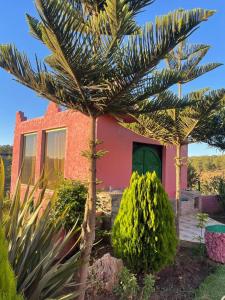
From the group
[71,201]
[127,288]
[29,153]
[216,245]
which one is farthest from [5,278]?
[29,153]

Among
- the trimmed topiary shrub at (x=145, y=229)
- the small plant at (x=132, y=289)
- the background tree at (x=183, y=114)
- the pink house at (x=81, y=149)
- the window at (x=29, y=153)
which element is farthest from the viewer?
the window at (x=29, y=153)

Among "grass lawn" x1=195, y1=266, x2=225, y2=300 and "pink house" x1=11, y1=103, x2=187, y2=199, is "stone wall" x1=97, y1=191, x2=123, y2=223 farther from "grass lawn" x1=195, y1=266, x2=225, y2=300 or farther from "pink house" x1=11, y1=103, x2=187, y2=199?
"grass lawn" x1=195, y1=266, x2=225, y2=300

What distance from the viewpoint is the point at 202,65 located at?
579 cm

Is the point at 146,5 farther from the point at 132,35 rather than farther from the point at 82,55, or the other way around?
the point at 82,55

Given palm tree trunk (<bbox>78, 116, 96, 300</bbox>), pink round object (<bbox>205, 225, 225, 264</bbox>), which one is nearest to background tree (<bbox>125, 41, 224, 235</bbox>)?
pink round object (<bbox>205, 225, 225, 264</bbox>)

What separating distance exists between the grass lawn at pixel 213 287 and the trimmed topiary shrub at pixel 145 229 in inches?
28.8

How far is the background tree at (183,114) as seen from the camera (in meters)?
5.88

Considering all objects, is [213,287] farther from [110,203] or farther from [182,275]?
[110,203]

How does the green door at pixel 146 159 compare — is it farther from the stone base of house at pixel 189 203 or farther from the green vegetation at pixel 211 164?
the green vegetation at pixel 211 164

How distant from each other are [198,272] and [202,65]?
173 inches

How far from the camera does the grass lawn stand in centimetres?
458

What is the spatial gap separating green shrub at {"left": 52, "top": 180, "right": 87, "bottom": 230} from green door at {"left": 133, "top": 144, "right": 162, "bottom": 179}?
4020mm

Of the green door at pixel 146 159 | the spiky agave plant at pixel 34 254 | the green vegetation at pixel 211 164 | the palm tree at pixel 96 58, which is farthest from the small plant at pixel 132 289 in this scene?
the green vegetation at pixel 211 164

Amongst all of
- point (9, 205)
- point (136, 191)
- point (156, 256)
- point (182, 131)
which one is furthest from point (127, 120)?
point (9, 205)
